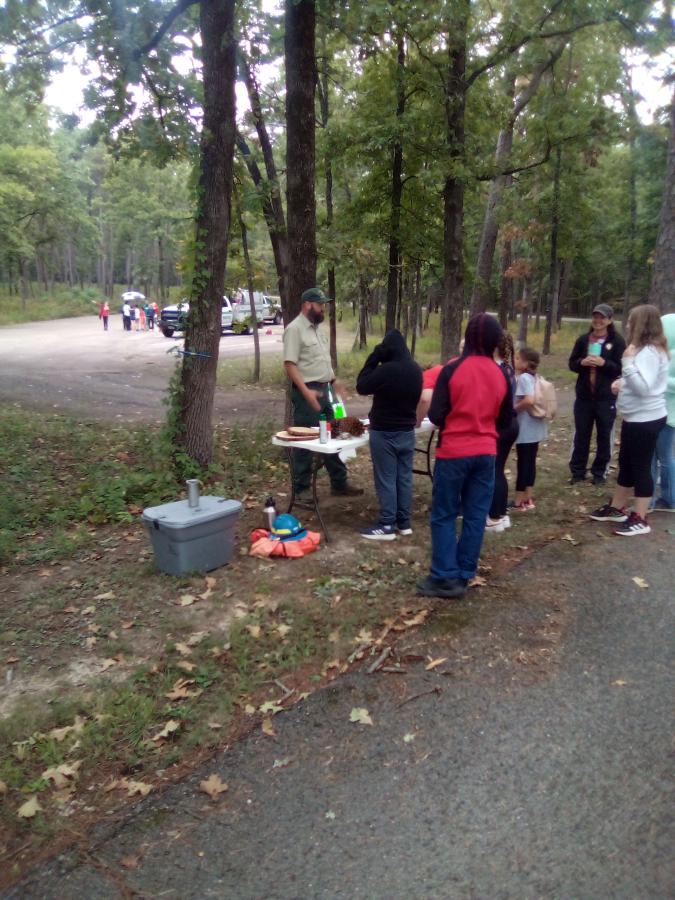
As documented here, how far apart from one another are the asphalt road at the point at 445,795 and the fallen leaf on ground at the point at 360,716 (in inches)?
1.6

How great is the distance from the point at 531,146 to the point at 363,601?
12.3m

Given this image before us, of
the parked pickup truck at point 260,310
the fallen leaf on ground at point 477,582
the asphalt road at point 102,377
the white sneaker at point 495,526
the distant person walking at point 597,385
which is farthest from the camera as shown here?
the parked pickup truck at point 260,310

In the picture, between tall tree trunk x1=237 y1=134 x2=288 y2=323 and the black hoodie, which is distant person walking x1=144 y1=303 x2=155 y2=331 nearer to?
tall tree trunk x1=237 y1=134 x2=288 y2=323

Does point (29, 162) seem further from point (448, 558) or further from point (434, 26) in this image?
point (448, 558)

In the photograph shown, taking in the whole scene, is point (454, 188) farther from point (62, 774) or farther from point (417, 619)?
point (62, 774)

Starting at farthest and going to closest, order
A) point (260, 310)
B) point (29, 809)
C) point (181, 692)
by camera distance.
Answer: point (260, 310), point (181, 692), point (29, 809)

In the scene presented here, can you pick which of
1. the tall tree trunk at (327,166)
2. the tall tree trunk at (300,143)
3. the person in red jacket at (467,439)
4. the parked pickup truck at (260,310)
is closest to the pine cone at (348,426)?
the person in red jacket at (467,439)

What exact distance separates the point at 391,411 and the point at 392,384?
0.75ft

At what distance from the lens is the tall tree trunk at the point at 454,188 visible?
11.0 metres

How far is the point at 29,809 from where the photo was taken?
9.52 feet

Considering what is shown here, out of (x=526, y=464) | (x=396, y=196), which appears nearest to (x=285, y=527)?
(x=526, y=464)

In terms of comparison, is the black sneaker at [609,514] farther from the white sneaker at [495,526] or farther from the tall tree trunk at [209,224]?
the tall tree trunk at [209,224]

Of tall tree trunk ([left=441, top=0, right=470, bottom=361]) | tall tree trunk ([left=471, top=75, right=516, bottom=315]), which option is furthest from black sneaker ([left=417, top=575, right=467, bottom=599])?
tall tree trunk ([left=471, top=75, right=516, bottom=315])

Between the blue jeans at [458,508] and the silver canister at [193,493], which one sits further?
the silver canister at [193,493]
